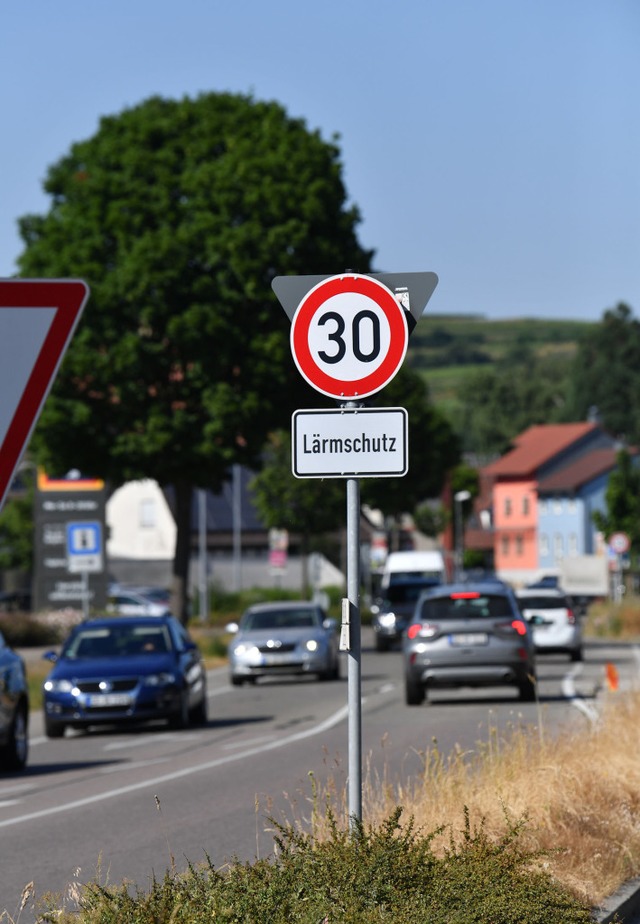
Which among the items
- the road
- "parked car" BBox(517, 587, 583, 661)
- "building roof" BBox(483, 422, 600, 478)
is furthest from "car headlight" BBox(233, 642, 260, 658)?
"building roof" BBox(483, 422, 600, 478)

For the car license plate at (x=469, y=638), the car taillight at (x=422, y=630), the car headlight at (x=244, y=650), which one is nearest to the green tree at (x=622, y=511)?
the car headlight at (x=244, y=650)

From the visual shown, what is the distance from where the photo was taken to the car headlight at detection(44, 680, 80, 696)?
73.9ft

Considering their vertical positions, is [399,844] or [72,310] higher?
[72,310]

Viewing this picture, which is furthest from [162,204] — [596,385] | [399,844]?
[596,385]

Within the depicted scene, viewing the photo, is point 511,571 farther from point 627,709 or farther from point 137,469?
point 627,709

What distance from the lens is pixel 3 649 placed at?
1805 centimetres

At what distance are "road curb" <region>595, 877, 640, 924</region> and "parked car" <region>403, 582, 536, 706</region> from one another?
15.4 metres

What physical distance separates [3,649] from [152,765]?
1935 mm

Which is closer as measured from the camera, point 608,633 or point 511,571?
point 608,633

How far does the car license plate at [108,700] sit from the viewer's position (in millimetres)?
22391

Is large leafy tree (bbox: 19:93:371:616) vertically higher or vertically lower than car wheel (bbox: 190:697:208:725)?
higher

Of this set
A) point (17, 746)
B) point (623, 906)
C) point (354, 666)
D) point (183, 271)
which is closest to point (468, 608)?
point (17, 746)

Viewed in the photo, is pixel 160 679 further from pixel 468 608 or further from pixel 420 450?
pixel 420 450

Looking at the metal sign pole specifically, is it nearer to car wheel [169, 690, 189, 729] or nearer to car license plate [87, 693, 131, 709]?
car license plate [87, 693, 131, 709]
